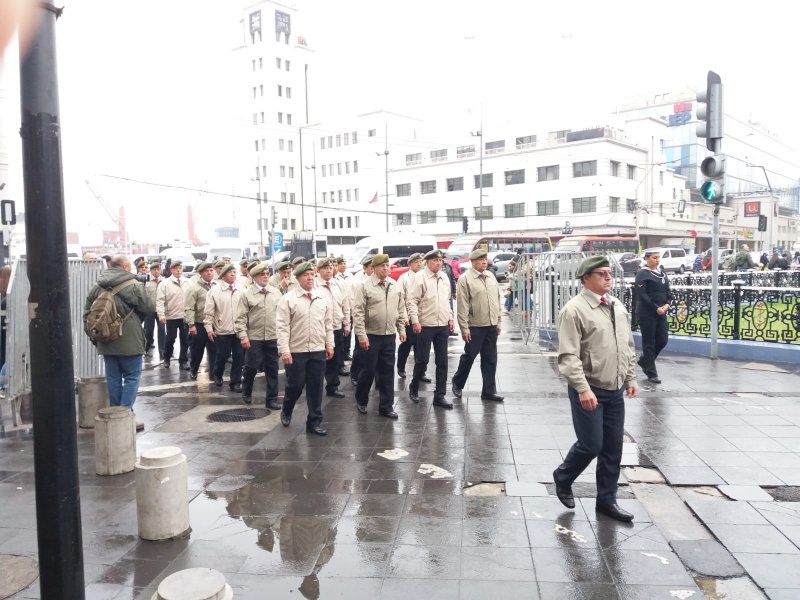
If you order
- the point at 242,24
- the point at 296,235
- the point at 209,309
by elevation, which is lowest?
the point at 209,309

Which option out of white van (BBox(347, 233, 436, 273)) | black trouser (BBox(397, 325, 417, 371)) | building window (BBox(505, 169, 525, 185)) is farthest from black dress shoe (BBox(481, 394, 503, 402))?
building window (BBox(505, 169, 525, 185))

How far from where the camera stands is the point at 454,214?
59.0 meters

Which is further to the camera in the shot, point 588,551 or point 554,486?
point 554,486

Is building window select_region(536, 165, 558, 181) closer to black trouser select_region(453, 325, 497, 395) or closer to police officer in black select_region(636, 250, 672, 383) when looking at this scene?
police officer in black select_region(636, 250, 672, 383)

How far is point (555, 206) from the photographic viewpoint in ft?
176

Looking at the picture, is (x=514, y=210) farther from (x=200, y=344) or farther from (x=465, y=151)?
(x=200, y=344)

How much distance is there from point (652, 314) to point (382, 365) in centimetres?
410

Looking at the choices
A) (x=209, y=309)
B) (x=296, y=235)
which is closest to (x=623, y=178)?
(x=296, y=235)

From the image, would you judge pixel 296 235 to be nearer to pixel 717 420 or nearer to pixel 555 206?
pixel 555 206

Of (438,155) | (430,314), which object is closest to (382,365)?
(430,314)

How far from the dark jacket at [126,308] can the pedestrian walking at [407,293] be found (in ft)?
10.3

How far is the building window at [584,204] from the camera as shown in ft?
170

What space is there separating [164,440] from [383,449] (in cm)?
245

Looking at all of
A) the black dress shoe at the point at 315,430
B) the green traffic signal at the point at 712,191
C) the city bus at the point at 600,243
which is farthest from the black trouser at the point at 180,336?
the city bus at the point at 600,243
